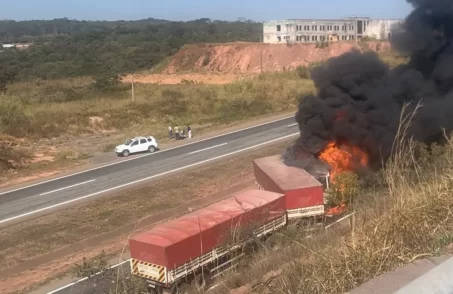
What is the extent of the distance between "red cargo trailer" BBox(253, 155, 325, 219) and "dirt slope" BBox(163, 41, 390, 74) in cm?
7578

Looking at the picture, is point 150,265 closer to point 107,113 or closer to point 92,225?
point 92,225

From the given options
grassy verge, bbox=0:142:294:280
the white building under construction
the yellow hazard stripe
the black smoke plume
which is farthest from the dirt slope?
the yellow hazard stripe

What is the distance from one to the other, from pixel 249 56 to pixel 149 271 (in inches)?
3525

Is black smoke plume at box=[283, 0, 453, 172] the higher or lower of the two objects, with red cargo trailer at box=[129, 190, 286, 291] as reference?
higher

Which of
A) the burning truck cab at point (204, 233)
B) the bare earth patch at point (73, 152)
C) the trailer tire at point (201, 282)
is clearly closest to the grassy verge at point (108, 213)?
the bare earth patch at point (73, 152)

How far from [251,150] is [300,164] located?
46.5 feet

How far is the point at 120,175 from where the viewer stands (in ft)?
105

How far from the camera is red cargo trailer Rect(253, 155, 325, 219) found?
18.2 metres

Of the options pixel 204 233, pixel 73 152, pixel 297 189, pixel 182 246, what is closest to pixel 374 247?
pixel 182 246

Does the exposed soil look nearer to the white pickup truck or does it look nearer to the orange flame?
the orange flame

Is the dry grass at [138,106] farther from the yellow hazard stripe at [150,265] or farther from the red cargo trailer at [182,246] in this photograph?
the yellow hazard stripe at [150,265]

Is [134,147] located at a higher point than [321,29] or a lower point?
lower

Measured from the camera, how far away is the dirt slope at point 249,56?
318 ft

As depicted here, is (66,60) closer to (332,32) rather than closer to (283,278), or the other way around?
(332,32)
